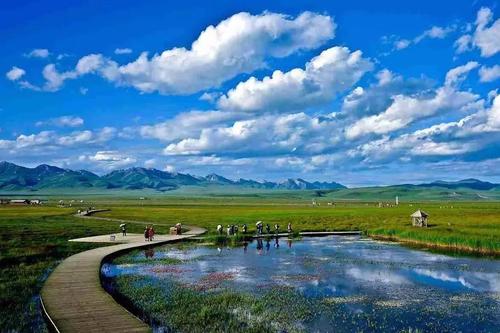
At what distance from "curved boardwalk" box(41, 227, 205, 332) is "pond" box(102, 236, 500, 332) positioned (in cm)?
166

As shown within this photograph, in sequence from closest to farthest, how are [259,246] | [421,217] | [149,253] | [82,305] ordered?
[82,305], [149,253], [259,246], [421,217]

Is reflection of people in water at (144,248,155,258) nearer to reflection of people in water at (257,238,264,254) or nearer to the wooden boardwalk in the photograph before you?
reflection of people in water at (257,238,264,254)

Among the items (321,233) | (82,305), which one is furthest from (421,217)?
(82,305)

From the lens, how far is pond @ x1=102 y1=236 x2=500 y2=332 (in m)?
22.4

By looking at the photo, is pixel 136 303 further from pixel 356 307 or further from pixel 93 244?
pixel 93 244

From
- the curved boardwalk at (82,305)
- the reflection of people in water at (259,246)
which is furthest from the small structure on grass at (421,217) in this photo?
the curved boardwalk at (82,305)

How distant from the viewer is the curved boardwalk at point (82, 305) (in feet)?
61.8

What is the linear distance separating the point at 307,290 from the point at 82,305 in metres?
13.5

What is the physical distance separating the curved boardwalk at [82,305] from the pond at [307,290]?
65.4 inches

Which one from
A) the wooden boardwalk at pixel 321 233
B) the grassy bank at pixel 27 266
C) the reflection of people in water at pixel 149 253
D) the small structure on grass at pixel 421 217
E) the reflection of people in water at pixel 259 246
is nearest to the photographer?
the grassy bank at pixel 27 266

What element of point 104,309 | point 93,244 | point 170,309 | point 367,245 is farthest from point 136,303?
point 367,245

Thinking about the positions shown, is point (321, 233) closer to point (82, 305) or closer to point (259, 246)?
point (259, 246)

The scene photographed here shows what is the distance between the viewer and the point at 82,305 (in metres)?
22.2

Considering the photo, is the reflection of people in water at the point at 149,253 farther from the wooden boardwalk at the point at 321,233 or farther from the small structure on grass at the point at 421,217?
the small structure on grass at the point at 421,217
